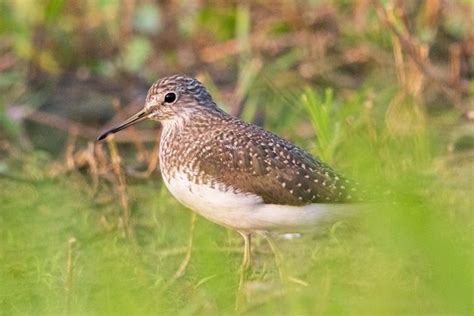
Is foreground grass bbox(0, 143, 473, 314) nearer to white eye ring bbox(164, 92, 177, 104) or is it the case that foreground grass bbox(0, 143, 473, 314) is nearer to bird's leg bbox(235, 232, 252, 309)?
bird's leg bbox(235, 232, 252, 309)

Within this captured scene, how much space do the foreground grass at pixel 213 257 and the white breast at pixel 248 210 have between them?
149 millimetres

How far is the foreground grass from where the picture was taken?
11.1ft

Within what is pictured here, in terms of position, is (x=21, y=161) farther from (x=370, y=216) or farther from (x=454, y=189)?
(x=370, y=216)

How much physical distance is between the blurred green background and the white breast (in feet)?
0.49

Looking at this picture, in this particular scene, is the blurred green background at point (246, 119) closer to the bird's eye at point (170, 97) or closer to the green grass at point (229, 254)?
the green grass at point (229, 254)

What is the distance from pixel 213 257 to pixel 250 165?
143cm

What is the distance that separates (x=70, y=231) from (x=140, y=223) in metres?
0.49

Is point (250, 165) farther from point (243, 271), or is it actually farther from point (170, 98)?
point (170, 98)

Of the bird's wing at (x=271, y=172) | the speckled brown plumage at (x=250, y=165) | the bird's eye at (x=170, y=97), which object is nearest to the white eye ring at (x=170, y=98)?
the bird's eye at (x=170, y=97)

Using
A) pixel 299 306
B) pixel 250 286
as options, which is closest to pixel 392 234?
pixel 299 306

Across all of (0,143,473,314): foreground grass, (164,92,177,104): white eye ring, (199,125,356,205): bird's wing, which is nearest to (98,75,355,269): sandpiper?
(199,125,356,205): bird's wing

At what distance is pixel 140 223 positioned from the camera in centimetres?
697

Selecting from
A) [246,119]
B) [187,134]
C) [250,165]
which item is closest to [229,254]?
[187,134]

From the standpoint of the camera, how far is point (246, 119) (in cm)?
809
